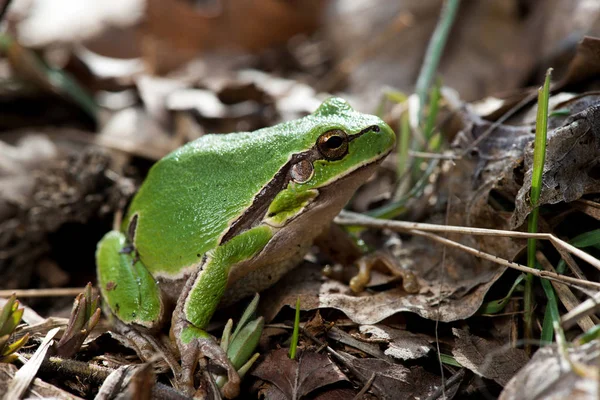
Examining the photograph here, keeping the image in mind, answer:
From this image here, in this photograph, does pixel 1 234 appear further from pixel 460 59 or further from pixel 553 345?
pixel 460 59

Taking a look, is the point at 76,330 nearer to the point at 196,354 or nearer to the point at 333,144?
the point at 196,354

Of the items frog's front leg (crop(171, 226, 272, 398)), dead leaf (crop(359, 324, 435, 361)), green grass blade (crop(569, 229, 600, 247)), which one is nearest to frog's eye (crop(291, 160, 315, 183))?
frog's front leg (crop(171, 226, 272, 398))

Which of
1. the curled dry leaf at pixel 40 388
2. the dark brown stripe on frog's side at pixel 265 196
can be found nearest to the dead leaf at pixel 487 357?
the dark brown stripe on frog's side at pixel 265 196

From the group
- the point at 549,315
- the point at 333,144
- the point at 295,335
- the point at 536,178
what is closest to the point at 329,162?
the point at 333,144

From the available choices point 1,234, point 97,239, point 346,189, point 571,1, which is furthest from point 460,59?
point 1,234

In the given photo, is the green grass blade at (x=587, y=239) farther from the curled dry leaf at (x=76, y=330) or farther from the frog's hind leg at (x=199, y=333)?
the curled dry leaf at (x=76, y=330)

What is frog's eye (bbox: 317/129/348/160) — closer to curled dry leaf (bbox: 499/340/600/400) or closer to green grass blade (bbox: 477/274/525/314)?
green grass blade (bbox: 477/274/525/314)
